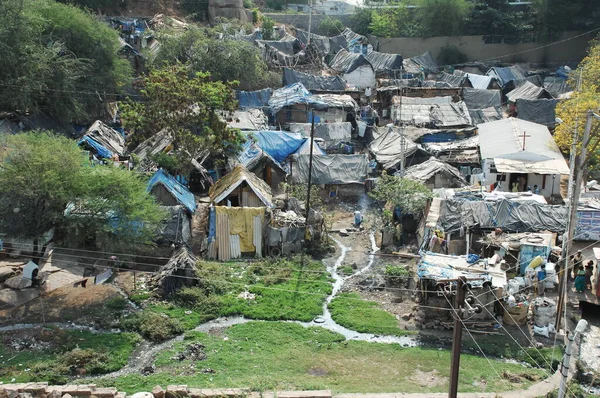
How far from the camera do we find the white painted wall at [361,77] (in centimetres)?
4678

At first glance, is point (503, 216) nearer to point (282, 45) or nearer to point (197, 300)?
point (197, 300)

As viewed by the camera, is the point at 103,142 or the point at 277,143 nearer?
the point at 103,142

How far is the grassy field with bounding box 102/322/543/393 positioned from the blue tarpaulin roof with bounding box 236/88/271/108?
73.9 ft

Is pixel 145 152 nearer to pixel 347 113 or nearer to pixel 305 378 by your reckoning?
pixel 347 113

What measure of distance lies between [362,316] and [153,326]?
20.1ft

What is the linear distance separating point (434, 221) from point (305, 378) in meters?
9.05

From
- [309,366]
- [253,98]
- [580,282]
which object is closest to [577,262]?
[580,282]

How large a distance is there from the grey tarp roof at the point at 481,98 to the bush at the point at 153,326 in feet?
95.0

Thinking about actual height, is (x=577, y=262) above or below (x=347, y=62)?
below

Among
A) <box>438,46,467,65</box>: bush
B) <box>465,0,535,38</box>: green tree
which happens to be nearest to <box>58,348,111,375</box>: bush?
<box>438,46,467,65</box>: bush

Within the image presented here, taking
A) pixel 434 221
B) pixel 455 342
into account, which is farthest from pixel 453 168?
pixel 455 342

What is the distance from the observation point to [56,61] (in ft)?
98.7

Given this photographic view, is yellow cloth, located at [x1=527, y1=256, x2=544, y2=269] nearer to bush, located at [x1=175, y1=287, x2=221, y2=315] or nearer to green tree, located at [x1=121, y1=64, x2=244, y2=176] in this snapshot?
bush, located at [x1=175, y1=287, x2=221, y2=315]

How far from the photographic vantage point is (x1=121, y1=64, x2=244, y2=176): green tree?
25.4 m
